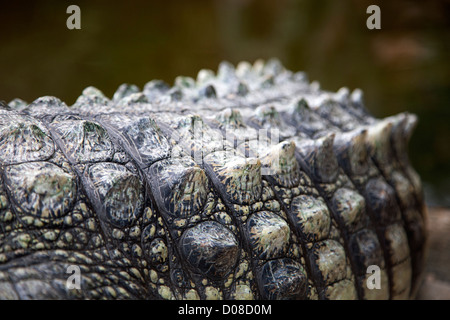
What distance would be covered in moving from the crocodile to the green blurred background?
182cm

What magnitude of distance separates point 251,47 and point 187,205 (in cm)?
306

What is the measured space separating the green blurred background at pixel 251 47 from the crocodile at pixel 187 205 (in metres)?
1.82

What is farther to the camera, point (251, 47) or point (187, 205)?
point (251, 47)

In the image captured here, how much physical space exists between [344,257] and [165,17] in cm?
290

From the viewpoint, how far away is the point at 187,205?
111cm

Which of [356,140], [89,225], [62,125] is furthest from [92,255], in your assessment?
[356,140]

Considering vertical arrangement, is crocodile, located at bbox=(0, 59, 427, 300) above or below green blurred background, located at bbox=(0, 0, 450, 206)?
below

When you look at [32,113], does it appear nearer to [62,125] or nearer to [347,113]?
[62,125]

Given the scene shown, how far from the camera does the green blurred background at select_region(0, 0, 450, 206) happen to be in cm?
299

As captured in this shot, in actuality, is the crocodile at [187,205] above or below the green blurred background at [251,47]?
below

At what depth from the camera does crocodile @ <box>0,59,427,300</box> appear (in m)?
1.02

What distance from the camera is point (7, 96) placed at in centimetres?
286

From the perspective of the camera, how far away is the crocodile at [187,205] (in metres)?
1.02

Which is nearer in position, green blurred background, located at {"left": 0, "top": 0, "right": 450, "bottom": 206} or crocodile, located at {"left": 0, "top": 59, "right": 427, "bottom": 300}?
crocodile, located at {"left": 0, "top": 59, "right": 427, "bottom": 300}
